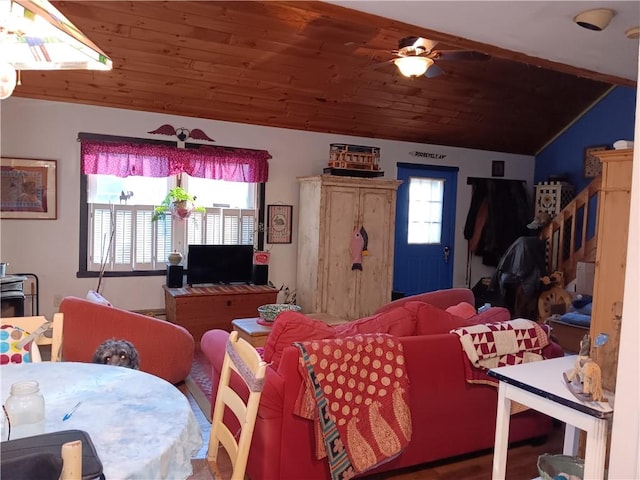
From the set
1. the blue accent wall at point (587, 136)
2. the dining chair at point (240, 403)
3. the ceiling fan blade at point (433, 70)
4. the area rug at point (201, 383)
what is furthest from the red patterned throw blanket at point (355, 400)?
the blue accent wall at point (587, 136)

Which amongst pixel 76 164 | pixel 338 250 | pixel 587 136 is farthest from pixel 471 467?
pixel 587 136

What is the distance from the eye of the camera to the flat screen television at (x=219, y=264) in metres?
5.38

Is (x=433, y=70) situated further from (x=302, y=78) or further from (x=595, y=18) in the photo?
(x=302, y=78)

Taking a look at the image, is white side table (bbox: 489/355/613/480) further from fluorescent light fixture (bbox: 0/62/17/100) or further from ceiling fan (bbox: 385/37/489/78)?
fluorescent light fixture (bbox: 0/62/17/100)

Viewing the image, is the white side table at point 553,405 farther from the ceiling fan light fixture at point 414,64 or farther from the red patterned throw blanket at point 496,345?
the ceiling fan light fixture at point 414,64

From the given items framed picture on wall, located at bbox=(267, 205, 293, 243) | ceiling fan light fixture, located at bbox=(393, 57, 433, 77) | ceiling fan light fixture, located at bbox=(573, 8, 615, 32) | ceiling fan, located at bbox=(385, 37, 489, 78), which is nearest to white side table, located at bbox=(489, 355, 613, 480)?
ceiling fan light fixture, located at bbox=(573, 8, 615, 32)

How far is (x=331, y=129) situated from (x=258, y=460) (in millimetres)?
4410

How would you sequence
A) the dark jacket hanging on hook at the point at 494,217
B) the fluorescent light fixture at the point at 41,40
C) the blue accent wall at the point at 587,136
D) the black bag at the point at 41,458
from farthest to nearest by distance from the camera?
the dark jacket hanging on hook at the point at 494,217 < the blue accent wall at the point at 587,136 < the fluorescent light fixture at the point at 41,40 < the black bag at the point at 41,458

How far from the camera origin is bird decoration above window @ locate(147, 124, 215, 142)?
5.30 m

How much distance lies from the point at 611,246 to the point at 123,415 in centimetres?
209

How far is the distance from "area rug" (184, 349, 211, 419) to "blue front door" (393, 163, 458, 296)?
3112 mm

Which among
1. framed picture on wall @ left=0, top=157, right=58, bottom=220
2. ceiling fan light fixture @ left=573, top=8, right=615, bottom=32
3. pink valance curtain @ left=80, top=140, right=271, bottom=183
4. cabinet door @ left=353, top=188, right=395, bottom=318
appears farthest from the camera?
cabinet door @ left=353, top=188, right=395, bottom=318

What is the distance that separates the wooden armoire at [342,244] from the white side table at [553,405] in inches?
134

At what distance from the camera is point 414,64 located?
3506mm
